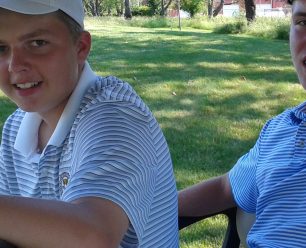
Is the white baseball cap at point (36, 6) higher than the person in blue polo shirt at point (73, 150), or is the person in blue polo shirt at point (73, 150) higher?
the white baseball cap at point (36, 6)

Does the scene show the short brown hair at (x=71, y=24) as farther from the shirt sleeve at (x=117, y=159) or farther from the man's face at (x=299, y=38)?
the man's face at (x=299, y=38)

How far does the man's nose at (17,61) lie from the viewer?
1.55 metres

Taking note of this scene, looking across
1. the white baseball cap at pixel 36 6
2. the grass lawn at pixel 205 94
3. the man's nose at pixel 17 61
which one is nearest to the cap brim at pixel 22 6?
Answer: the white baseball cap at pixel 36 6

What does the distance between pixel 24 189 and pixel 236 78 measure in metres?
6.87

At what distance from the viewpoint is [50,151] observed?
165cm

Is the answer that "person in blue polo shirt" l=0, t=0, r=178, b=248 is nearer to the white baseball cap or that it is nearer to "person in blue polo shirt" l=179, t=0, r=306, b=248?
the white baseball cap

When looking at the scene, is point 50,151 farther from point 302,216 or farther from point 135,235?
point 302,216

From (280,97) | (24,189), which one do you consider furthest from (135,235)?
(280,97)

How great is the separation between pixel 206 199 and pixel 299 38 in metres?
0.66

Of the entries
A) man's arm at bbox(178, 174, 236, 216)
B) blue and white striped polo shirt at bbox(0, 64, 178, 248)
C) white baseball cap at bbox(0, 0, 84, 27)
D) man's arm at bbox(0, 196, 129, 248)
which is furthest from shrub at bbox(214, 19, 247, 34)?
man's arm at bbox(0, 196, 129, 248)

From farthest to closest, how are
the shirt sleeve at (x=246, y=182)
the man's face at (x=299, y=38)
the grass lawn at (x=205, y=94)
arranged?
the grass lawn at (x=205, y=94)
the shirt sleeve at (x=246, y=182)
the man's face at (x=299, y=38)

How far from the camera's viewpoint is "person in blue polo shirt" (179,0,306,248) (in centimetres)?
192

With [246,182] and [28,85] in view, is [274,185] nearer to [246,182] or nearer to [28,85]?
[246,182]

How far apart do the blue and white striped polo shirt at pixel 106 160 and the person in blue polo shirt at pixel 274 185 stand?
0.39 metres
